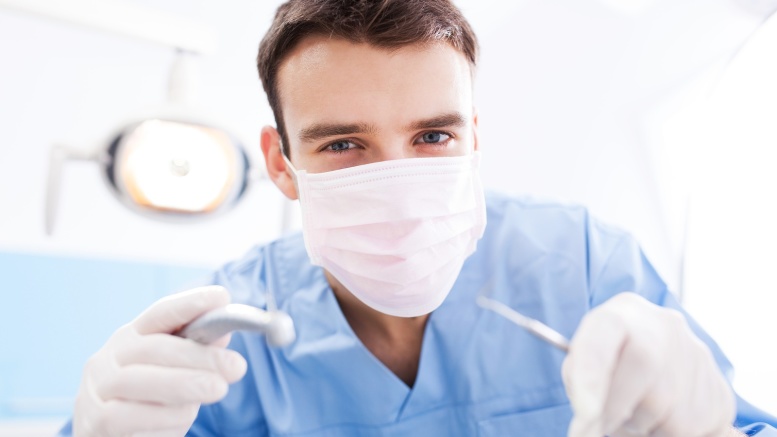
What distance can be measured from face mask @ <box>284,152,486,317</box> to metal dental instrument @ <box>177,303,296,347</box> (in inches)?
15.7

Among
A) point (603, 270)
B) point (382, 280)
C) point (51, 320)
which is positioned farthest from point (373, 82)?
point (51, 320)

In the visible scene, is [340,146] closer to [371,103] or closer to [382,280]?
[371,103]

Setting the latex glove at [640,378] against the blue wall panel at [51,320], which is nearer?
the latex glove at [640,378]

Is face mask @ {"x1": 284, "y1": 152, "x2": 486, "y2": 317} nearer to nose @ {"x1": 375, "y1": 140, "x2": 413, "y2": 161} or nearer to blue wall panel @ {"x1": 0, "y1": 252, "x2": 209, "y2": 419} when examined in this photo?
nose @ {"x1": 375, "y1": 140, "x2": 413, "y2": 161}

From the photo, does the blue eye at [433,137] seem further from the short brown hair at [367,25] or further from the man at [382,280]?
Answer: the short brown hair at [367,25]

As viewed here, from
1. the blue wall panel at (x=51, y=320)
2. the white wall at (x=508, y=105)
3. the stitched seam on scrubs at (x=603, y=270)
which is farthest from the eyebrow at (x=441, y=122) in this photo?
the blue wall panel at (x=51, y=320)

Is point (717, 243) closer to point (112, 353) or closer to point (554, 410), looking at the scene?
point (554, 410)

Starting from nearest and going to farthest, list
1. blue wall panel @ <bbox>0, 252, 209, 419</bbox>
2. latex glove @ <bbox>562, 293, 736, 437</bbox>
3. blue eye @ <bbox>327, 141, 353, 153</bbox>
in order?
latex glove @ <bbox>562, 293, 736, 437</bbox>
blue eye @ <bbox>327, 141, 353, 153</bbox>
blue wall panel @ <bbox>0, 252, 209, 419</bbox>

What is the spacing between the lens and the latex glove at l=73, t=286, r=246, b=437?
0.97 meters

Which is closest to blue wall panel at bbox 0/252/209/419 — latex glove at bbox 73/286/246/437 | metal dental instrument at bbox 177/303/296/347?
latex glove at bbox 73/286/246/437

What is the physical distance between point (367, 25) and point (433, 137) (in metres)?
0.29

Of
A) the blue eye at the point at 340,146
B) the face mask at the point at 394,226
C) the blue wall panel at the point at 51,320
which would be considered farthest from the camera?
the blue wall panel at the point at 51,320

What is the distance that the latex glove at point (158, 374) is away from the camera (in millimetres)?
974

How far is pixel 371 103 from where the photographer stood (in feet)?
4.14
